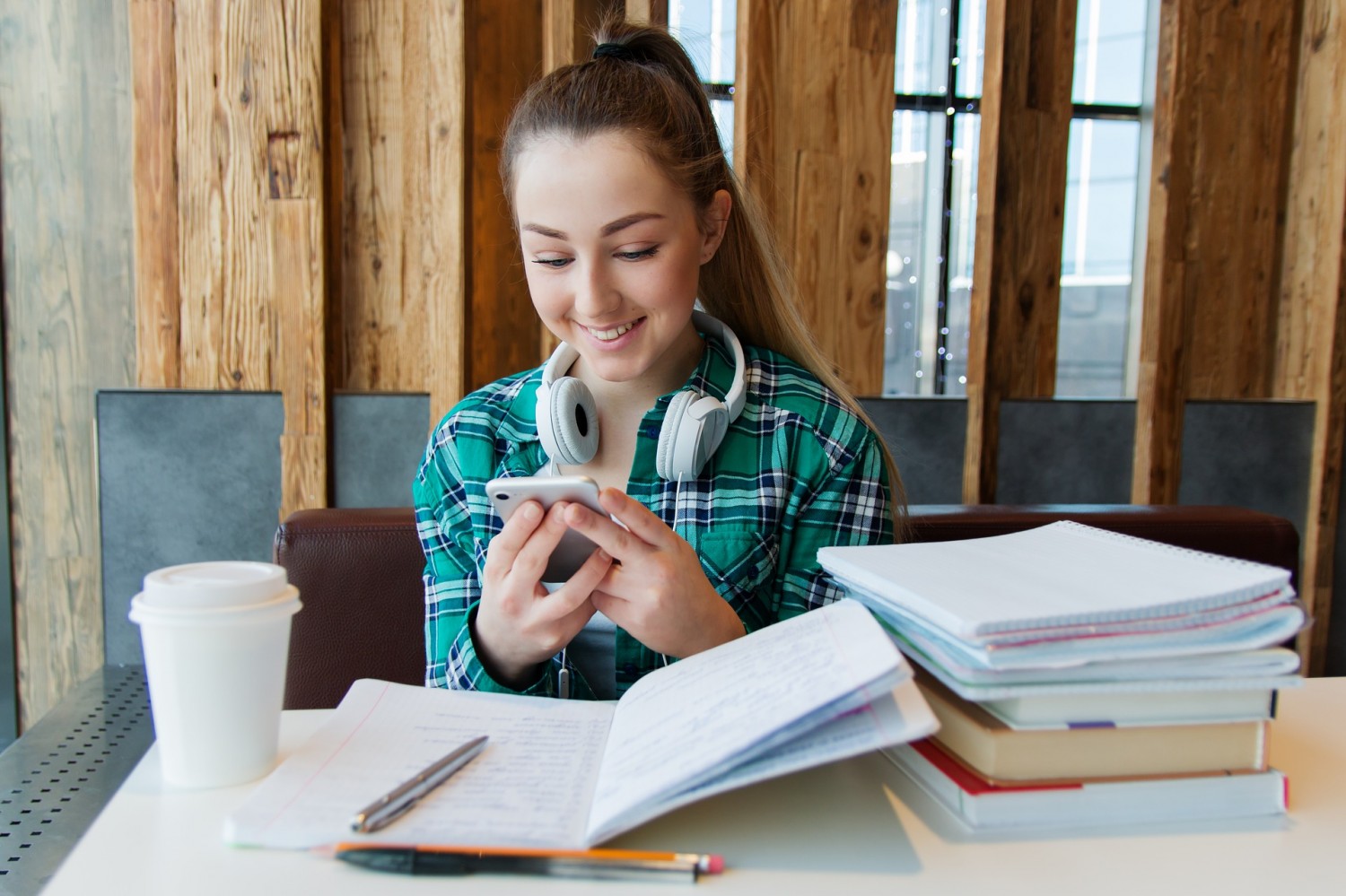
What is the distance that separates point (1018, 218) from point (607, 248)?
89.3 inches

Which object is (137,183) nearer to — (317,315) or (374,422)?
(317,315)

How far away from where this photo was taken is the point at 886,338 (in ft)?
10.9

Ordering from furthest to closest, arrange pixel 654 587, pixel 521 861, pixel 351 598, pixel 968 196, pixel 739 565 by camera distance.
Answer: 1. pixel 968 196
2. pixel 351 598
3. pixel 739 565
4. pixel 654 587
5. pixel 521 861

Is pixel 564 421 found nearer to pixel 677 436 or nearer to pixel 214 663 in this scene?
pixel 677 436

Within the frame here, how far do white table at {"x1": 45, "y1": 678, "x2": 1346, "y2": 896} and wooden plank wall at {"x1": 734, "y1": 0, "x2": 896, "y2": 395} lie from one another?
2350mm

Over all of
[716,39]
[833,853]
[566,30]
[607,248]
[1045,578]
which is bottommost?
[833,853]

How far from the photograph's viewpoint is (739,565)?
1.23 m

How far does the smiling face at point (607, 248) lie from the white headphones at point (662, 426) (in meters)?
0.07

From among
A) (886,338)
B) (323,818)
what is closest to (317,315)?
(886,338)

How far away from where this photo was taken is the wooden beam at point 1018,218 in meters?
2.90

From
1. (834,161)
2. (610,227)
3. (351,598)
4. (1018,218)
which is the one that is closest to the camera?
(610,227)

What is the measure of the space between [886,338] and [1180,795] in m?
2.83

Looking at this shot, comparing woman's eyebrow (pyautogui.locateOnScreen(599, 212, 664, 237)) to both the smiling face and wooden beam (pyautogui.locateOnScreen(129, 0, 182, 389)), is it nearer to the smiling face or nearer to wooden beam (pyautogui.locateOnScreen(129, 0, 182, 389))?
the smiling face

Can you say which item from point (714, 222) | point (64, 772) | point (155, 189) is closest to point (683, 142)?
point (714, 222)
